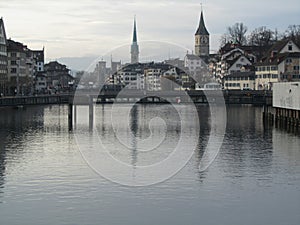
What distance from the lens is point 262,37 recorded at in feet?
452

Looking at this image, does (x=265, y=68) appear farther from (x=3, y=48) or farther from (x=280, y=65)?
(x=3, y=48)

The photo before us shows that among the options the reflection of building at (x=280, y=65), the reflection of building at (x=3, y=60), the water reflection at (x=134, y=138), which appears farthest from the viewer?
the reflection of building at (x=280, y=65)

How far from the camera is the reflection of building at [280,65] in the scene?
10762 centimetres

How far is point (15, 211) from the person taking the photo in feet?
72.1

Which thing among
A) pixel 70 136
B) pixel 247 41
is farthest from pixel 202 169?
pixel 247 41

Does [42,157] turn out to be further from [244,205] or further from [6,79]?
[6,79]

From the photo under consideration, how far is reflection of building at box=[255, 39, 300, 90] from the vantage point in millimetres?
107625

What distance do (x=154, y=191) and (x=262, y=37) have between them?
116882 millimetres

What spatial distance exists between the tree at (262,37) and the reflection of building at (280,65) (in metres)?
19.2

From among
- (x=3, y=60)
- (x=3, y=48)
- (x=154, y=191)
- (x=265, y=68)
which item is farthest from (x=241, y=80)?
(x=154, y=191)

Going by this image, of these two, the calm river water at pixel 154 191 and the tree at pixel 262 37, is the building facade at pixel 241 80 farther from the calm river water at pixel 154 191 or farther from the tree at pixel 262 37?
the calm river water at pixel 154 191

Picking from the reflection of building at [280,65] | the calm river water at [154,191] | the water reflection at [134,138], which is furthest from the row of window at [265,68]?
the calm river water at [154,191]

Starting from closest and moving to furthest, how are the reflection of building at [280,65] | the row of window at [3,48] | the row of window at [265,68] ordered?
the row of window at [3,48]
the reflection of building at [280,65]
the row of window at [265,68]

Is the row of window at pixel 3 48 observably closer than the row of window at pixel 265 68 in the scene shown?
Yes
